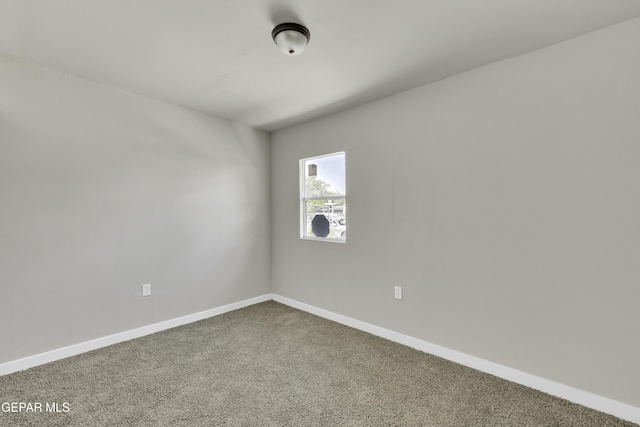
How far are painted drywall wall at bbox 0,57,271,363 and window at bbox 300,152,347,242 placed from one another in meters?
0.85

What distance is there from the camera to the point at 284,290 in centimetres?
397

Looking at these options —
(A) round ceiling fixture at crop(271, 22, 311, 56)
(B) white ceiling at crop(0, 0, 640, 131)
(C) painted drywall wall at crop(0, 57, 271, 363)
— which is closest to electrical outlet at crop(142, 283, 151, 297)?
(C) painted drywall wall at crop(0, 57, 271, 363)

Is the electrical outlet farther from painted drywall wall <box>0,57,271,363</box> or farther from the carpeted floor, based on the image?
the carpeted floor

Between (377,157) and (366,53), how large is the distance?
1050mm

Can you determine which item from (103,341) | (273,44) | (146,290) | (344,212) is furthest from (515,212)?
(103,341)

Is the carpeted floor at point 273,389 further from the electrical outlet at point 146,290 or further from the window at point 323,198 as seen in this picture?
the window at point 323,198

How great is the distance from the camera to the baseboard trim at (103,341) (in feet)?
7.34

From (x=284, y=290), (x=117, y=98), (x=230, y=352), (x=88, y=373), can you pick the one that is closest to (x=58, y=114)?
(x=117, y=98)

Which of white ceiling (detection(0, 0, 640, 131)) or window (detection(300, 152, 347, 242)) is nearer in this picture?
white ceiling (detection(0, 0, 640, 131))

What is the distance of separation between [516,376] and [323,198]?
7.96 feet

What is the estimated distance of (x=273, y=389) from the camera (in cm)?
203

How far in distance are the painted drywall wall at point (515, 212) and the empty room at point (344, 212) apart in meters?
0.01

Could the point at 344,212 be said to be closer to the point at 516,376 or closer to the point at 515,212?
the point at 515,212

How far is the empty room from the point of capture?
1.75 metres
